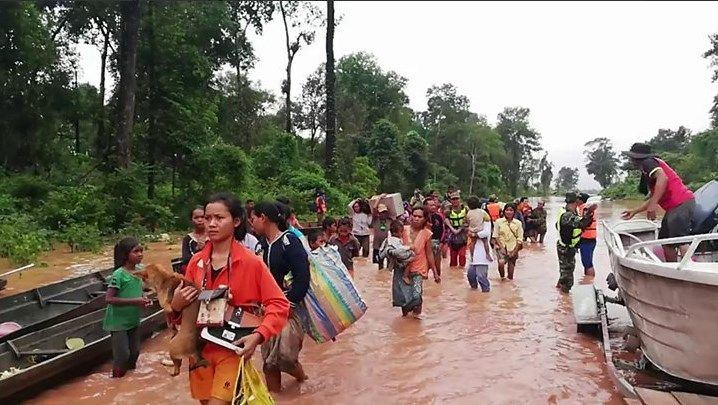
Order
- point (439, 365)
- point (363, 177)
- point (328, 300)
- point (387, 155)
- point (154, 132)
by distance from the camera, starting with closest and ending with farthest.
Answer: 1. point (328, 300)
2. point (439, 365)
3. point (154, 132)
4. point (363, 177)
5. point (387, 155)

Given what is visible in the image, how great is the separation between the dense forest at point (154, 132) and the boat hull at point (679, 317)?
1231 cm

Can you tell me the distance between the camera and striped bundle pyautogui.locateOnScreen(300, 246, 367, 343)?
5.36 metres

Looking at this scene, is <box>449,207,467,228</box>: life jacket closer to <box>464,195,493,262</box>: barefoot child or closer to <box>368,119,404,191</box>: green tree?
<box>464,195,493,262</box>: barefoot child

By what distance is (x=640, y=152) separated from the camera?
640 cm

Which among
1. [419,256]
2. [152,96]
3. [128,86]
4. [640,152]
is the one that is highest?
[152,96]

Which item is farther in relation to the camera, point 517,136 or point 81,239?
point 517,136

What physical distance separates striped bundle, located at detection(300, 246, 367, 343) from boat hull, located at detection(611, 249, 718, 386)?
98.3 inches

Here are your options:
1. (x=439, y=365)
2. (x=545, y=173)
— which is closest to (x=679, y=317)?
(x=439, y=365)

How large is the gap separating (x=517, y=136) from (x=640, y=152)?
69.7 metres

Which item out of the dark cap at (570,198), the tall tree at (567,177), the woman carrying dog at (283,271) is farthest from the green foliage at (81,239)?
the tall tree at (567,177)

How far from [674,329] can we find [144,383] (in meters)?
4.96

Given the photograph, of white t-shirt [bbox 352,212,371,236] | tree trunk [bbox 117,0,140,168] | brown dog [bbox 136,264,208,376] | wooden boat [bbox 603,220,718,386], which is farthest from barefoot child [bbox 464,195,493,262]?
tree trunk [bbox 117,0,140,168]

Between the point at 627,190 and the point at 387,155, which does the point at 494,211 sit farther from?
the point at 627,190

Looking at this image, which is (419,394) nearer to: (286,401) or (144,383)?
(286,401)
